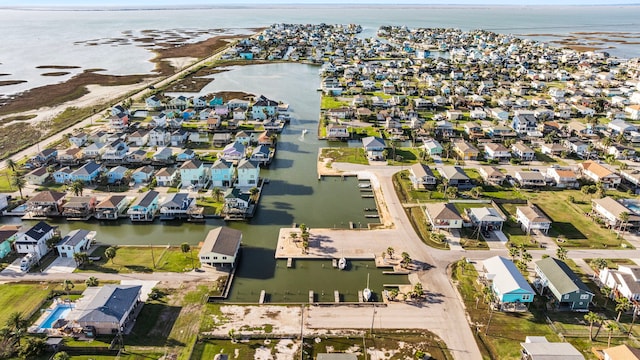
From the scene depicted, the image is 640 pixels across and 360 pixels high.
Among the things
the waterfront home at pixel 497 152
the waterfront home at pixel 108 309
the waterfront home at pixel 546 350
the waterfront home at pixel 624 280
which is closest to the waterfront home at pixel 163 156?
the waterfront home at pixel 108 309

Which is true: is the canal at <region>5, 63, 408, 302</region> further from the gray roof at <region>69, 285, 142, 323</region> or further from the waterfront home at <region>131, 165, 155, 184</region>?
the waterfront home at <region>131, 165, 155, 184</region>

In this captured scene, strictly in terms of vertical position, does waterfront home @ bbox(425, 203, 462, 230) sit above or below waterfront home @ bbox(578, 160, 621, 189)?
below

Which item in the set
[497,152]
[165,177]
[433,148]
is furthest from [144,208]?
[497,152]

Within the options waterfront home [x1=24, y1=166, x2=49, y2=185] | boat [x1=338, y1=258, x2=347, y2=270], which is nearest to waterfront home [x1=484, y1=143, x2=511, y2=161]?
boat [x1=338, y1=258, x2=347, y2=270]

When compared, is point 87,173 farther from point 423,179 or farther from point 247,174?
point 423,179

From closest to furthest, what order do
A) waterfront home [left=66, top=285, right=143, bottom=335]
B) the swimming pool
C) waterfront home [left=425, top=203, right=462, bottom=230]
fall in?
waterfront home [left=66, top=285, right=143, bottom=335] → the swimming pool → waterfront home [left=425, top=203, right=462, bottom=230]

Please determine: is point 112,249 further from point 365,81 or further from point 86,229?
point 365,81
